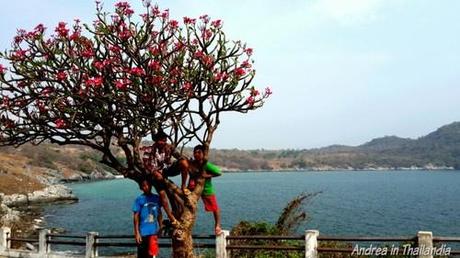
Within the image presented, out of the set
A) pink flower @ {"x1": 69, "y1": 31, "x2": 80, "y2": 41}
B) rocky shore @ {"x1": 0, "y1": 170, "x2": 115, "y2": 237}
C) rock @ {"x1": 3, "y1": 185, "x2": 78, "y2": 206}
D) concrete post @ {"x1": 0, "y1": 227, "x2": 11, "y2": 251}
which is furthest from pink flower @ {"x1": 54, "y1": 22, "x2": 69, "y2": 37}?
rock @ {"x1": 3, "y1": 185, "x2": 78, "y2": 206}

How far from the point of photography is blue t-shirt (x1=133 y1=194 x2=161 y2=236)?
11.4 meters

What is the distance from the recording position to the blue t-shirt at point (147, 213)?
37.4 ft

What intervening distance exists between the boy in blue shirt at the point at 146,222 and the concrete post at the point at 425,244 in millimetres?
6507

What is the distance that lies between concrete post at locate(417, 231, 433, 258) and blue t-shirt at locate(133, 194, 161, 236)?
6522mm

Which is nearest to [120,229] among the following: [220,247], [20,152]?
[220,247]

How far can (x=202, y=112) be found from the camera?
12.8 metres

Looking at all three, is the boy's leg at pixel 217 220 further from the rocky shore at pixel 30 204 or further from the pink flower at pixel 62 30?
the rocky shore at pixel 30 204

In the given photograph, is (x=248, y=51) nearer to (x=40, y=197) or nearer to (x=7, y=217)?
(x=7, y=217)

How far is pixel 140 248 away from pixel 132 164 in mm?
2294

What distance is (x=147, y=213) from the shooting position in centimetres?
1147

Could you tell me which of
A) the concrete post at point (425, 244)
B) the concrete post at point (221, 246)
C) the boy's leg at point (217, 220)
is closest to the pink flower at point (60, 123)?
the boy's leg at point (217, 220)

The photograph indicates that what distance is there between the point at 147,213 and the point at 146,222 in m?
0.21

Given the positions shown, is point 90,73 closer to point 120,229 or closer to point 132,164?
point 132,164

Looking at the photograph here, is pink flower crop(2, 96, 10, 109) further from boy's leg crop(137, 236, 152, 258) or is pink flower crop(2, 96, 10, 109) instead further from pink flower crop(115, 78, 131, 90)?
boy's leg crop(137, 236, 152, 258)
